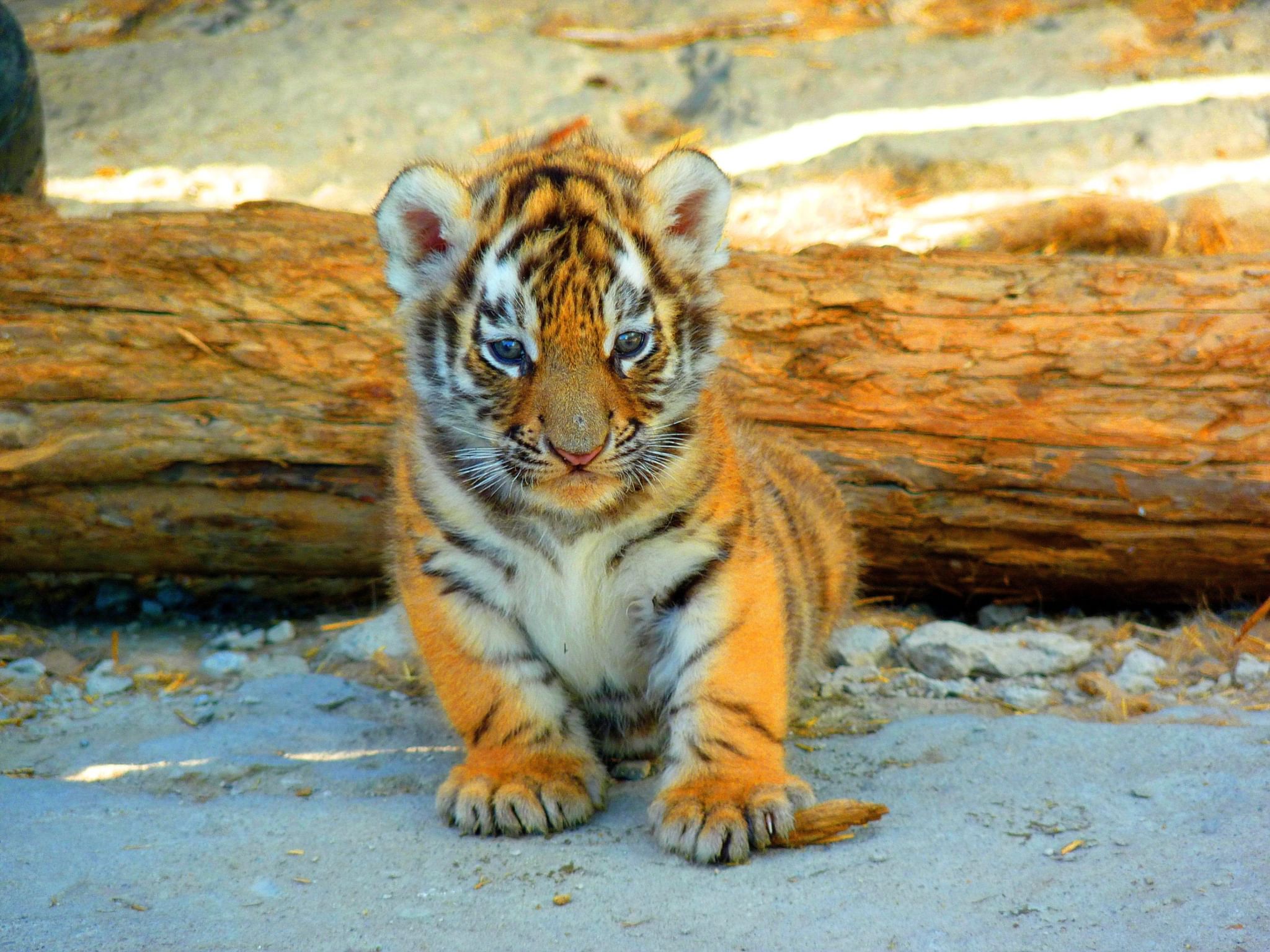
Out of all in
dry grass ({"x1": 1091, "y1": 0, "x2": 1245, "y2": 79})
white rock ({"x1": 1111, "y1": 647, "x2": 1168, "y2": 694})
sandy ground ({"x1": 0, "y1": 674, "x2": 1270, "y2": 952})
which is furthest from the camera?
dry grass ({"x1": 1091, "y1": 0, "x2": 1245, "y2": 79})

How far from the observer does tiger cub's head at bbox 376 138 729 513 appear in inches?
123

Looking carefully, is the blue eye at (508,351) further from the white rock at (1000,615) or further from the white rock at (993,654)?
the white rock at (1000,615)

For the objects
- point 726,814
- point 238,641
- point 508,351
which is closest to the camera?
point 726,814

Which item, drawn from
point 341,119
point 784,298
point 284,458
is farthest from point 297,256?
point 341,119

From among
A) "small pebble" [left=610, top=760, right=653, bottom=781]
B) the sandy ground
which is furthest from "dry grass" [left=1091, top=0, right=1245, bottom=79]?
"small pebble" [left=610, top=760, right=653, bottom=781]

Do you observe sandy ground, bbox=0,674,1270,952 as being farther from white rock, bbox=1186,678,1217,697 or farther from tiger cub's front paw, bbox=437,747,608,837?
white rock, bbox=1186,678,1217,697

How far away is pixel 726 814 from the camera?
3.10m

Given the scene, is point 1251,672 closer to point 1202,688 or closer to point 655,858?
point 1202,688

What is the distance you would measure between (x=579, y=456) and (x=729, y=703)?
82cm

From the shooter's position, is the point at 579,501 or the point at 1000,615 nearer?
the point at 579,501

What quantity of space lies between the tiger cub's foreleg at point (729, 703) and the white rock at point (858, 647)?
129 centimetres

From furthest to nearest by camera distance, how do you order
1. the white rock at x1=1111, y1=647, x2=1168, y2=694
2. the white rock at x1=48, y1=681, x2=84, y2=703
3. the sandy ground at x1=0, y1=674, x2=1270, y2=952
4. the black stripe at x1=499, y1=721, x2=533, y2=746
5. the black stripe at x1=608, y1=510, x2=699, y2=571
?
the white rock at x1=48, y1=681, x2=84, y2=703 < the white rock at x1=1111, y1=647, x2=1168, y2=694 < the black stripe at x1=499, y1=721, x2=533, y2=746 < the black stripe at x1=608, y1=510, x2=699, y2=571 < the sandy ground at x1=0, y1=674, x2=1270, y2=952

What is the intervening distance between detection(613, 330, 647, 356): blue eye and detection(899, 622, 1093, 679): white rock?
6.60 feet

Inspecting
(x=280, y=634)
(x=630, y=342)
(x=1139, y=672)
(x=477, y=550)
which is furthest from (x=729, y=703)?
(x=280, y=634)
